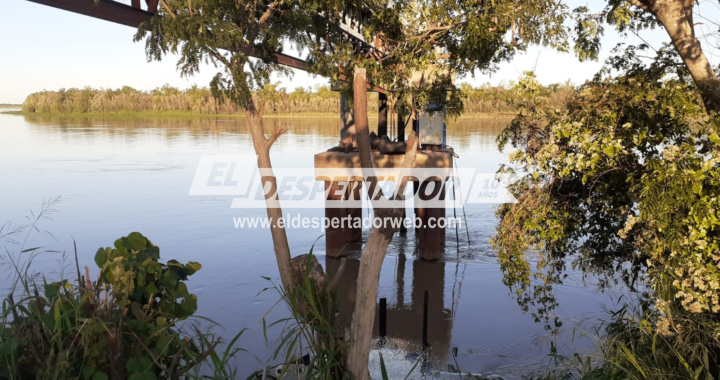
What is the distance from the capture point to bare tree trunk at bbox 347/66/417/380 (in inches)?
153

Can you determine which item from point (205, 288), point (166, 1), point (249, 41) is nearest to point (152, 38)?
point (166, 1)

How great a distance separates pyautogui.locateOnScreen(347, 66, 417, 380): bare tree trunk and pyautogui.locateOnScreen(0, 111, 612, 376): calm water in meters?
0.70

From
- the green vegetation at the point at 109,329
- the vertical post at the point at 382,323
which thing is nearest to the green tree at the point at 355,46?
the green vegetation at the point at 109,329

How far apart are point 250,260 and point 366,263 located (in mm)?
8648

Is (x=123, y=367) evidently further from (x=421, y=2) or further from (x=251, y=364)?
(x=421, y=2)

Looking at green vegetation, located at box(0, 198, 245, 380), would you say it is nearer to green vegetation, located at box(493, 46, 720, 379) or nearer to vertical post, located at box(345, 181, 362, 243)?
green vegetation, located at box(493, 46, 720, 379)

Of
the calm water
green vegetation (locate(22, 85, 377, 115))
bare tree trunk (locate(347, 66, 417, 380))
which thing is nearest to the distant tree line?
green vegetation (locate(22, 85, 377, 115))

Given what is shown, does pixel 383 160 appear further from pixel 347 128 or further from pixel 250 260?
pixel 250 260

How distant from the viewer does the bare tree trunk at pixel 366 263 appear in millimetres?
3896

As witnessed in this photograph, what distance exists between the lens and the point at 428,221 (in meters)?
11.2

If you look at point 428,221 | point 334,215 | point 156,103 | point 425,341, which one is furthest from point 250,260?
point 156,103

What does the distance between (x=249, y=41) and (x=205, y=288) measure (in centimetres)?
585

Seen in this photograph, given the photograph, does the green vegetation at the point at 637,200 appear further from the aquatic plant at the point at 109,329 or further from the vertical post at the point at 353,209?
the vertical post at the point at 353,209

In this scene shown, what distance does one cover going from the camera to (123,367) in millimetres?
2877
